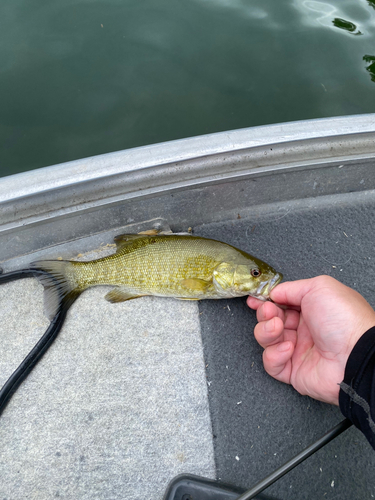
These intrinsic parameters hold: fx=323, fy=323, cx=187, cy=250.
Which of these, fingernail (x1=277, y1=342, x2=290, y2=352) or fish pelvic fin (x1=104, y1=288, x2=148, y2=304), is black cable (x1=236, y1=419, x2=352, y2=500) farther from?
fish pelvic fin (x1=104, y1=288, x2=148, y2=304)

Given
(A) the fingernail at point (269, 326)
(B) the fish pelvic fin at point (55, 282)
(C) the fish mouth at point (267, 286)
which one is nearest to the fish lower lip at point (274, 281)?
(C) the fish mouth at point (267, 286)

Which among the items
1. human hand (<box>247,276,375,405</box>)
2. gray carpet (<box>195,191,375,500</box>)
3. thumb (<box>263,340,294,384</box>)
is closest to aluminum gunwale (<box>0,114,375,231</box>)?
gray carpet (<box>195,191,375,500</box>)

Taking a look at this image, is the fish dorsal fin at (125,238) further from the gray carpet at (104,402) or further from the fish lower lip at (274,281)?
the fish lower lip at (274,281)

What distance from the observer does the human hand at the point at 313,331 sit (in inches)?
53.5

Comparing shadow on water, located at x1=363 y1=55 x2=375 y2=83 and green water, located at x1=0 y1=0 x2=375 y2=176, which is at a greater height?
shadow on water, located at x1=363 y1=55 x2=375 y2=83

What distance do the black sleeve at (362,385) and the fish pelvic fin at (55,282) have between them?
137 centimetres

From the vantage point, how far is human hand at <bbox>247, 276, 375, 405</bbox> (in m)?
1.36

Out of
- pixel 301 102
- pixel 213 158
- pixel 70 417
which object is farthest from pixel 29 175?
pixel 301 102

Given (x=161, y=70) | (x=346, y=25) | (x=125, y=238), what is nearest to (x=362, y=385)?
(x=125, y=238)

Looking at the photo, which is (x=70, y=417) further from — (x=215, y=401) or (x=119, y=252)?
(x=119, y=252)

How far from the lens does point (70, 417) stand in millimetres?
1627

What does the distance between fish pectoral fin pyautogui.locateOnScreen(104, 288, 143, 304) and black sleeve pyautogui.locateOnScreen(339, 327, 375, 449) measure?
1102 millimetres

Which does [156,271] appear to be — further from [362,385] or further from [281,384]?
[362,385]

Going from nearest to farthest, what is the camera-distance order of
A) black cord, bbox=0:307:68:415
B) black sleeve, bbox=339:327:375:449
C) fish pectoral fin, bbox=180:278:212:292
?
1. black sleeve, bbox=339:327:375:449
2. black cord, bbox=0:307:68:415
3. fish pectoral fin, bbox=180:278:212:292
